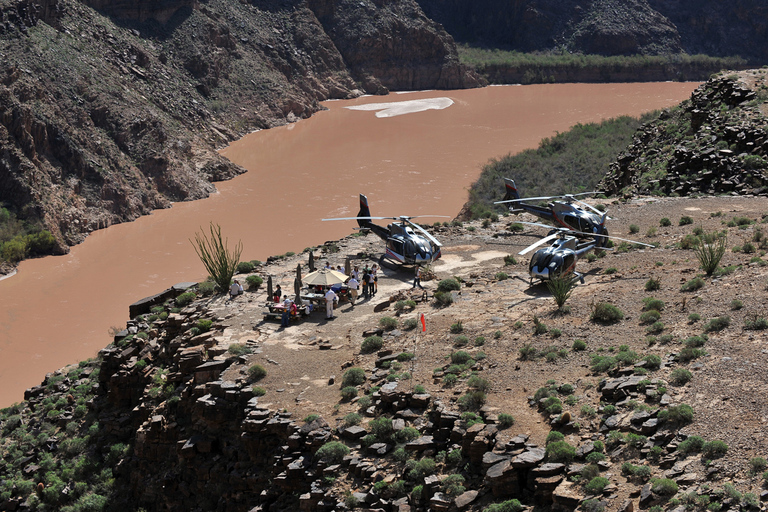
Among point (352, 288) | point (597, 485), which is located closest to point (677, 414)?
point (597, 485)

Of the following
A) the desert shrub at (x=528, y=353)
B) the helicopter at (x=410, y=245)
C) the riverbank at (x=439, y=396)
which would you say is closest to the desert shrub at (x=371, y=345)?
the riverbank at (x=439, y=396)

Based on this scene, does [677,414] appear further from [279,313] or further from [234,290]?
[234,290]

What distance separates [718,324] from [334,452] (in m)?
11.2

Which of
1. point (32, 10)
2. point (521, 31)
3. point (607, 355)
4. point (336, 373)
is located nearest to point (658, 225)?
point (607, 355)

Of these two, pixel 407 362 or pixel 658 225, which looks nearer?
pixel 407 362

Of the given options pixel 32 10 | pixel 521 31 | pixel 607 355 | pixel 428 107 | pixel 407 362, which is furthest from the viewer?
pixel 521 31

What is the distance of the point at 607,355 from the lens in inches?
874

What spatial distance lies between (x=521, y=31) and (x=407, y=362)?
430 feet

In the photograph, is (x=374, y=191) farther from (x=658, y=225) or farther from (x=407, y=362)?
(x=407, y=362)

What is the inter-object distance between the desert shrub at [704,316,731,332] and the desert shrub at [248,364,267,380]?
1321cm

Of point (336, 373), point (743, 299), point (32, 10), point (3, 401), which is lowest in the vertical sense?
point (3, 401)

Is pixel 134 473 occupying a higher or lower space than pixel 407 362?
lower

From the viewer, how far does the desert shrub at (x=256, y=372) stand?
80.4ft

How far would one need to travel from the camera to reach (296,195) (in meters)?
70.6
